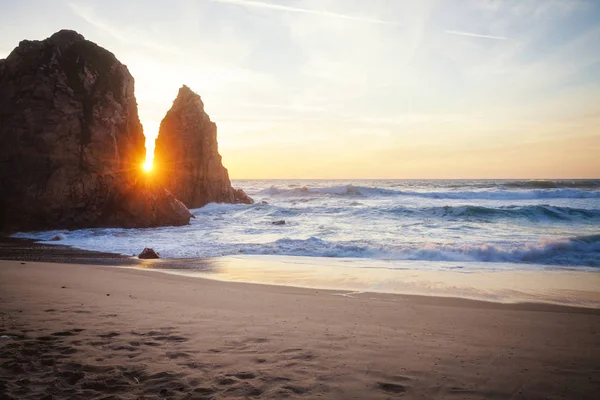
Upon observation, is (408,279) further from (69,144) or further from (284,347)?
(69,144)

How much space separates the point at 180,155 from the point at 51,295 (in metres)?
36.3

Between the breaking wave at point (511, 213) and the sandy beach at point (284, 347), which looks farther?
the breaking wave at point (511, 213)

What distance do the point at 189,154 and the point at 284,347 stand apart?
1561 inches

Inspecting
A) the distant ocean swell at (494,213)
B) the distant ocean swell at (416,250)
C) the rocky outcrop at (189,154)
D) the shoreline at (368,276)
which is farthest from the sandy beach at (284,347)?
the rocky outcrop at (189,154)

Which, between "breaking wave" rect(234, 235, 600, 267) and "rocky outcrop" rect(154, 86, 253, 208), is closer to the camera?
"breaking wave" rect(234, 235, 600, 267)

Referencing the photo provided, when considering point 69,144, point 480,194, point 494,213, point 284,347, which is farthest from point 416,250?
point 480,194

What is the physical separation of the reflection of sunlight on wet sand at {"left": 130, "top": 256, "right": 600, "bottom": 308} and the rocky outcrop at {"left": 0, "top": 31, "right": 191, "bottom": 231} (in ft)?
42.2

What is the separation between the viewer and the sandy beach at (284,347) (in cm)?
353

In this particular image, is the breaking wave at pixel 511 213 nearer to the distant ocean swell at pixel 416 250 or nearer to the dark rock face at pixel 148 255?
the distant ocean swell at pixel 416 250

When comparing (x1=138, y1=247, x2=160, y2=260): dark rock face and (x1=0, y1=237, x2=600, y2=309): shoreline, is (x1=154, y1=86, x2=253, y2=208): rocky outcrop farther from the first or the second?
(x1=138, y1=247, x2=160, y2=260): dark rock face

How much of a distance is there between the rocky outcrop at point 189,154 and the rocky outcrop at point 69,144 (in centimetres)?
1498

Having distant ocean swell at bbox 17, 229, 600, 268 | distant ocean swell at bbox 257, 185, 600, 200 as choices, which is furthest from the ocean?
distant ocean swell at bbox 257, 185, 600, 200

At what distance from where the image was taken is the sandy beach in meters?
3.53

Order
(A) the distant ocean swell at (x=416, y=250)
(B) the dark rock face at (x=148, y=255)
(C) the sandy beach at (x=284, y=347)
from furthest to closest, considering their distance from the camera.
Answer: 1. (A) the distant ocean swell at (x=416, y=250)
2. (B) the dark rock face at (x=148, y=255)
3. (C) the sandy beach at (x=284, y=347)
